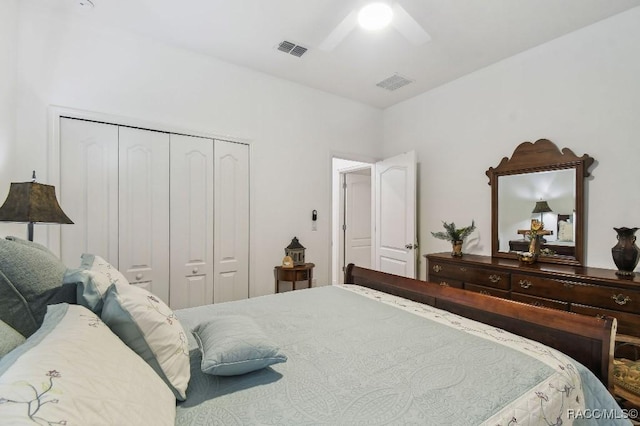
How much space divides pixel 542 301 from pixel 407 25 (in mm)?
2293

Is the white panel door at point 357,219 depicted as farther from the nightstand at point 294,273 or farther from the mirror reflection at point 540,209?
the mirror reflection at point 540,209

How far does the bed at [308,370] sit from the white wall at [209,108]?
1593 mm

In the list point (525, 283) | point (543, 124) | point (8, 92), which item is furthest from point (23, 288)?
point (543, 124)

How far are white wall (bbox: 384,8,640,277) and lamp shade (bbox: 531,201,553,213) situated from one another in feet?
0.94

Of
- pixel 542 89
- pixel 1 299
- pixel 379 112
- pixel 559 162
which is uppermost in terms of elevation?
pixel 379 112

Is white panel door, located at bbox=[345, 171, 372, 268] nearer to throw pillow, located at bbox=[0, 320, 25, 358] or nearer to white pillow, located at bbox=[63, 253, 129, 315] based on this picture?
white pillow, located at bbox=[63, 253, 129, 315]

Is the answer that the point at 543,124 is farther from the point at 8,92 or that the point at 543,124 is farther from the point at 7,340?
the point at 8,92

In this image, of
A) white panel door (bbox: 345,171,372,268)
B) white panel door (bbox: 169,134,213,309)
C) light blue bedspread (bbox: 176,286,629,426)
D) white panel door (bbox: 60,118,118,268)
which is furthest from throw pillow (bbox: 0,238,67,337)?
white panel door (bbox: 345,171,372,268)

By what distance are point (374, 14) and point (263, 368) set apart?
204 centimetres

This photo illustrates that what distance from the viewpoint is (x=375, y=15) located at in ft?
6.17

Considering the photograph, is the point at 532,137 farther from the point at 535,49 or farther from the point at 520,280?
the point at 520,280

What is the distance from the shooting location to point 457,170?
3.51 metres

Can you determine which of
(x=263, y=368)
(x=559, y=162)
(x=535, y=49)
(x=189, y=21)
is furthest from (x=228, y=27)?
(x=559, y=162)

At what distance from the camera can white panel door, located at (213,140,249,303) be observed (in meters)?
3.05
